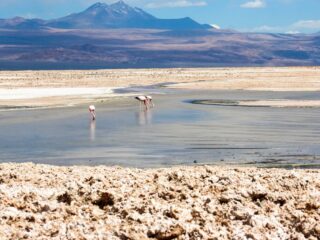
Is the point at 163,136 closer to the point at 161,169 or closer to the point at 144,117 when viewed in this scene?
the point at 144,117

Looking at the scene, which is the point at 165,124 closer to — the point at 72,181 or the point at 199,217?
the point at 72,181

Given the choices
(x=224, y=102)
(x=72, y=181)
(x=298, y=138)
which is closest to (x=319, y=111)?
(x=224, y=102)

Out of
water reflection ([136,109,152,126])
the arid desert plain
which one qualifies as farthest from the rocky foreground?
water reflection ([136,109,152,126])

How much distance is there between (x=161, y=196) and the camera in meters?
9.74

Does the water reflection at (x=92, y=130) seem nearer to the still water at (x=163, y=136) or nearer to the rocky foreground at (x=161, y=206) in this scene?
the still water at (x=163, y=136)

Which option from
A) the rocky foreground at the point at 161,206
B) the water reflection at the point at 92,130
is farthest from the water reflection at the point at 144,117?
the rocky foreground at the point at 161,206

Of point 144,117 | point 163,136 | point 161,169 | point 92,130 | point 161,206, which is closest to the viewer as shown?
point 161,206

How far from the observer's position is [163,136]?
2645 centimetres

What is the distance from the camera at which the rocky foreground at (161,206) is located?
823 cm

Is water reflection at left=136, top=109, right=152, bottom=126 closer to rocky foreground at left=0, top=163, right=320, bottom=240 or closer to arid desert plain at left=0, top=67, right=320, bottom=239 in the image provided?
arid desert plain at left=0, top=67, right=320, bottom=239

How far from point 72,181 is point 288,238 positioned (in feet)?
13.1

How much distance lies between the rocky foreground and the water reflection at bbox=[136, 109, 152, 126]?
20743 mm

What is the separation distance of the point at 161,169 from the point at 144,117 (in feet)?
71.5

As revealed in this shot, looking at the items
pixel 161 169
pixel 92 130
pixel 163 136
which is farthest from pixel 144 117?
pixel 161 169
